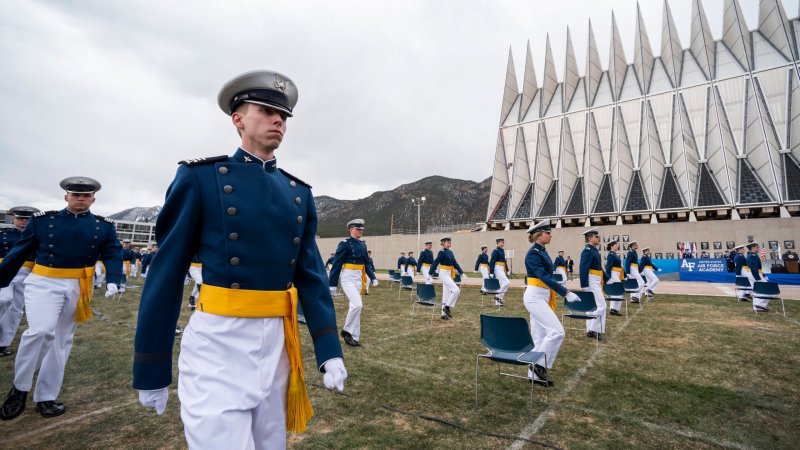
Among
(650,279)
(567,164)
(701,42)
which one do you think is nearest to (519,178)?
(567,164)

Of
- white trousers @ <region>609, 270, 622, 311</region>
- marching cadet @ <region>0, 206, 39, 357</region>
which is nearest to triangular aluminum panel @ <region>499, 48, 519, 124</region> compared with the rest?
white trousers @ <region>609, 270, 622, 311</region>

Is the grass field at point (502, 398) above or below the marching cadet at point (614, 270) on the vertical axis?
below

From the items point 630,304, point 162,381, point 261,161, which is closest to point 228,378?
point 162,381

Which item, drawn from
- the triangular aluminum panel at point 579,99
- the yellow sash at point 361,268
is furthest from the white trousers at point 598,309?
the triangular aluminum panel at point 579,99

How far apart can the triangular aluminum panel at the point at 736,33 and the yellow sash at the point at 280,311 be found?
5693cm

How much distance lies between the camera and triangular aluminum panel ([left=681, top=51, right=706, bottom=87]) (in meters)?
42.4

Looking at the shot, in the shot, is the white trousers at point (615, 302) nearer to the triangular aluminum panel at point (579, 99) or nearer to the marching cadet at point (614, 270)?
the marching cadet at point (614, 270)

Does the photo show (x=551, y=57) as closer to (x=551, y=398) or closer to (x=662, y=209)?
(x=662, y=209)

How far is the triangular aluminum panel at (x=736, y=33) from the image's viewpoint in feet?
131

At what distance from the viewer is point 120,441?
353 centimetres

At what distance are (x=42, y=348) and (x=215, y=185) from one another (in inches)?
168

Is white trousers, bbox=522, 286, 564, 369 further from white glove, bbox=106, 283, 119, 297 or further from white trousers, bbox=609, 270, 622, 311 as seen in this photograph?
white trousers, bbox=609, 270, 622, 311

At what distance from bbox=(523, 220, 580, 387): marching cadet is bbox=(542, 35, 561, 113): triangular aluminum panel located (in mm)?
52108

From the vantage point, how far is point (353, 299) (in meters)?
7.87
